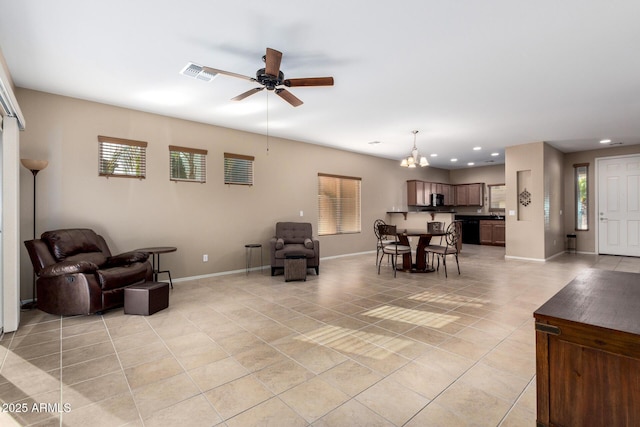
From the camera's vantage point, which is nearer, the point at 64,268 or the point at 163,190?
the point at 64,268

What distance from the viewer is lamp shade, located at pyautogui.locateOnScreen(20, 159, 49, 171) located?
11.9ft

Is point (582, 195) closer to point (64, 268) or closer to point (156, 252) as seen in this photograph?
point (156, 252)

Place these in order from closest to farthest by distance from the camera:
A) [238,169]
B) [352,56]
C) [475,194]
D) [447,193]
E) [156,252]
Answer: [352,56]
[156,252]
[238,169]
[475,194]
[447,193]

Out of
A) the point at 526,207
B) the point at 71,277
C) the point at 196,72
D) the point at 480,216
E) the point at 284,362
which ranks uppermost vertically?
the point at 196,72

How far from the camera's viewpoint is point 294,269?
504cm

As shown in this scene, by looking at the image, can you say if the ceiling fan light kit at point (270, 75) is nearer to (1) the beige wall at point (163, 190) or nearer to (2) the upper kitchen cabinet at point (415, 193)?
(1) the beige wall at point (163, 190)

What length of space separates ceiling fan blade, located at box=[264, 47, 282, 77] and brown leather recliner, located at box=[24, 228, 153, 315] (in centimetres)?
290

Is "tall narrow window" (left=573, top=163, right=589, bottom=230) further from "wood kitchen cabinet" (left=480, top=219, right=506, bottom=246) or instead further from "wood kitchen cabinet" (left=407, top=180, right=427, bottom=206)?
"wood kitchen cabinet" (left=407, top=180, right=427, bottom=206)

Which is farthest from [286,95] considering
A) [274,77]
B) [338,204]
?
[338,204]

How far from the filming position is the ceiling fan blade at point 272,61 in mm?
2670

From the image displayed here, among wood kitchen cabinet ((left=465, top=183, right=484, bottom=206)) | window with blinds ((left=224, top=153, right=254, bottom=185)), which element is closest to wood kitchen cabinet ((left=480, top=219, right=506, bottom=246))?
wood kitchen cabinet ((left=465, top=183, right=484, bottom=206))

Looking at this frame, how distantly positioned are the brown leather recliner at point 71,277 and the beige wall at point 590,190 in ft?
33.0

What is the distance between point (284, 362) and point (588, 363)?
1.86 meters

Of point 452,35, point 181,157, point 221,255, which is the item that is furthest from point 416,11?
point 221,255
